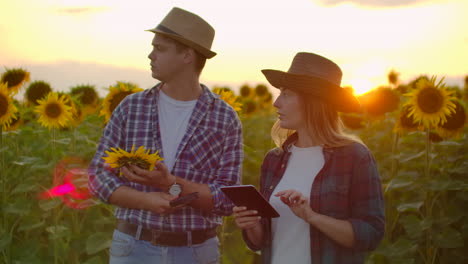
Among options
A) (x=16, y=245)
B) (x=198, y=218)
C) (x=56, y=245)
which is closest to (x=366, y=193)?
(x=198, y=218)

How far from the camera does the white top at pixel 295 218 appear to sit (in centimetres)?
318

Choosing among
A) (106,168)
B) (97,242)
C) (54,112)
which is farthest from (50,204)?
(106,168)

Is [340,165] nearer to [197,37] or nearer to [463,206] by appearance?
[197,37]

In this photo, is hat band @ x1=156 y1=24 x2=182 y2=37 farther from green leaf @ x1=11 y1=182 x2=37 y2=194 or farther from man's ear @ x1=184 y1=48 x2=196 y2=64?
green leaf @ x1=11 y1=182 x2=37 y2=194

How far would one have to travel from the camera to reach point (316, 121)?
3258 mm

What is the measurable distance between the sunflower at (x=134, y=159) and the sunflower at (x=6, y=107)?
3016 millimetres

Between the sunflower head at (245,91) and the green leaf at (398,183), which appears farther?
the sunflower head at (245,91)

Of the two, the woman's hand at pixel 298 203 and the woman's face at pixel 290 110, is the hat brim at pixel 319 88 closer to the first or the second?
the woman's face at pixel 290 110

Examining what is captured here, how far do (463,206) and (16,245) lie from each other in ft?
15.8

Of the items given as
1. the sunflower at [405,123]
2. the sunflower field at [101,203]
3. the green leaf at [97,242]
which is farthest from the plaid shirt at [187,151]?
the sunflower at [405,123]

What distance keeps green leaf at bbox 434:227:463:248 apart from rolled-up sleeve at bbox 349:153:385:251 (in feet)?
9.55

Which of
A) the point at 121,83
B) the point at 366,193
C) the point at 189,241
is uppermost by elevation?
the point at 121,83

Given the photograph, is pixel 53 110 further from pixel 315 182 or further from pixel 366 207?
pixel 366 207

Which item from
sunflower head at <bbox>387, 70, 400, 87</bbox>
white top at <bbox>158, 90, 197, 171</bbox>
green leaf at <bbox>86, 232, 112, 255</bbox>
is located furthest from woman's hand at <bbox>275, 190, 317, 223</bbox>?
sunflower head at <bbox>387, 70, 400, 87</bbox>
